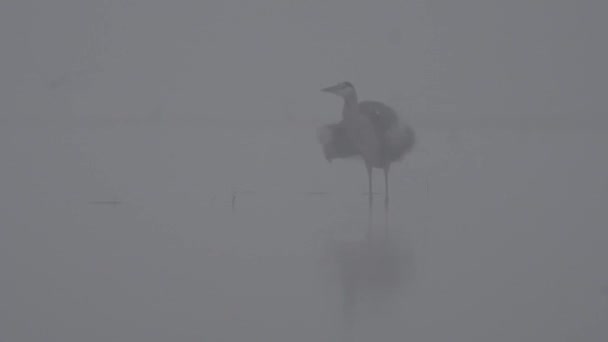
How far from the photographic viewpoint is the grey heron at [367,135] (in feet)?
6.71

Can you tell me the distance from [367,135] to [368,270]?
2.24 ft

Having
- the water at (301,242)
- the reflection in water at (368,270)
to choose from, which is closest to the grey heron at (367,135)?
the water at (301,242)

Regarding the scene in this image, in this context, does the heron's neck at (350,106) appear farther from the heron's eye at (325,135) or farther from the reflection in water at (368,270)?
the reflection in water at (368,270)

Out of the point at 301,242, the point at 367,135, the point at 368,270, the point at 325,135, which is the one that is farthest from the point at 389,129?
the point at 368,270

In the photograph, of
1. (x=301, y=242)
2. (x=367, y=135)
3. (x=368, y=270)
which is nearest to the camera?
(x=368, y=270)

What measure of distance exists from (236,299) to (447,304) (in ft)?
1.13

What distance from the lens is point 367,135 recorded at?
6.67ft

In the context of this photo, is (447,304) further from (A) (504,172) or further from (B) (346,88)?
(A) (504,172)

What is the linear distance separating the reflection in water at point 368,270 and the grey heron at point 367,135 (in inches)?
13.4

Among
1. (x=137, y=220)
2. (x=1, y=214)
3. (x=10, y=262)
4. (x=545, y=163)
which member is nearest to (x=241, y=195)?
(x=137, y=220)

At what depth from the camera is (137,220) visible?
1.85 m

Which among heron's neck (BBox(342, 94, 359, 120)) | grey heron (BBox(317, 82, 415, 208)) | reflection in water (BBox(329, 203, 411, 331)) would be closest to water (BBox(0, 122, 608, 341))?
reflection in water (BBox(329, 203, 411, 331))

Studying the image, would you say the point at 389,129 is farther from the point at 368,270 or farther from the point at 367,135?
the point at 368,270

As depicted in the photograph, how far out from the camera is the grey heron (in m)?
2.04
